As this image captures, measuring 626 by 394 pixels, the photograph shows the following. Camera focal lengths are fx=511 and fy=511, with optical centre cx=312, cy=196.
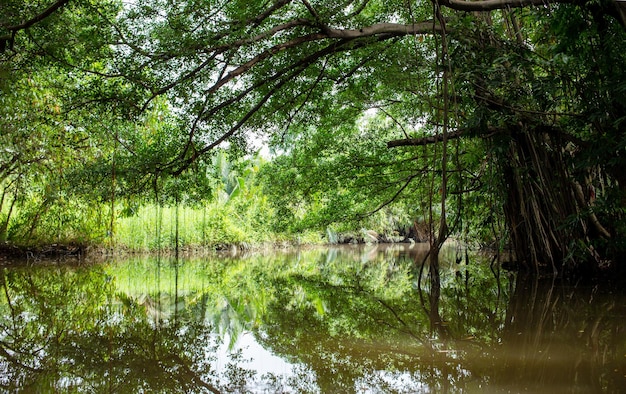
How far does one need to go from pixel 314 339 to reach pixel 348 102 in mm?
5194

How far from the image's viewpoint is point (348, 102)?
305 inches

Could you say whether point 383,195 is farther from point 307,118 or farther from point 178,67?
point 178,67

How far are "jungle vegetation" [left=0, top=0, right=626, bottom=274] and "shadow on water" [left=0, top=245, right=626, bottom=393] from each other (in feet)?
2.94

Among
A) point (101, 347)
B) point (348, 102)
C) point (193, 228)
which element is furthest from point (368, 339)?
point (193, 228)

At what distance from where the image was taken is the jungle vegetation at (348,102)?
14.9ft

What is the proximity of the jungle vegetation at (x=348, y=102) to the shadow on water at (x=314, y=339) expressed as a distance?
90 centimetres

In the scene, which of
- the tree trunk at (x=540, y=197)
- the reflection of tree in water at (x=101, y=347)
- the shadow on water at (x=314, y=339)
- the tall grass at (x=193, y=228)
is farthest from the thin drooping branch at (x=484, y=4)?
the tall grass at (x=193, y=228)

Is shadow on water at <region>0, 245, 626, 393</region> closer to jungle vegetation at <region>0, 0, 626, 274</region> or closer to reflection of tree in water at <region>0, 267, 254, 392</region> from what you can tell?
reflection of tree in water at <region>0, 267, 254, 392</region>

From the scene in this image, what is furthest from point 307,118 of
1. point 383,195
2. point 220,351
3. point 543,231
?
point 220,351

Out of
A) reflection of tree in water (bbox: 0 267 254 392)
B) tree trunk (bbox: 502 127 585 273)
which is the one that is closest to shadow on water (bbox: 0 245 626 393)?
reflection of tree in water (bbox: 0 267 254 392)

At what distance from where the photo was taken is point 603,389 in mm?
2043

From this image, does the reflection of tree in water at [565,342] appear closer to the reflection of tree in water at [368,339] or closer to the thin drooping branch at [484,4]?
the reflection of tree in water at [368,339]

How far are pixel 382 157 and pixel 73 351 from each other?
19.7 feet

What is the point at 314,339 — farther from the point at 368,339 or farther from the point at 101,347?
the point at 101,347
